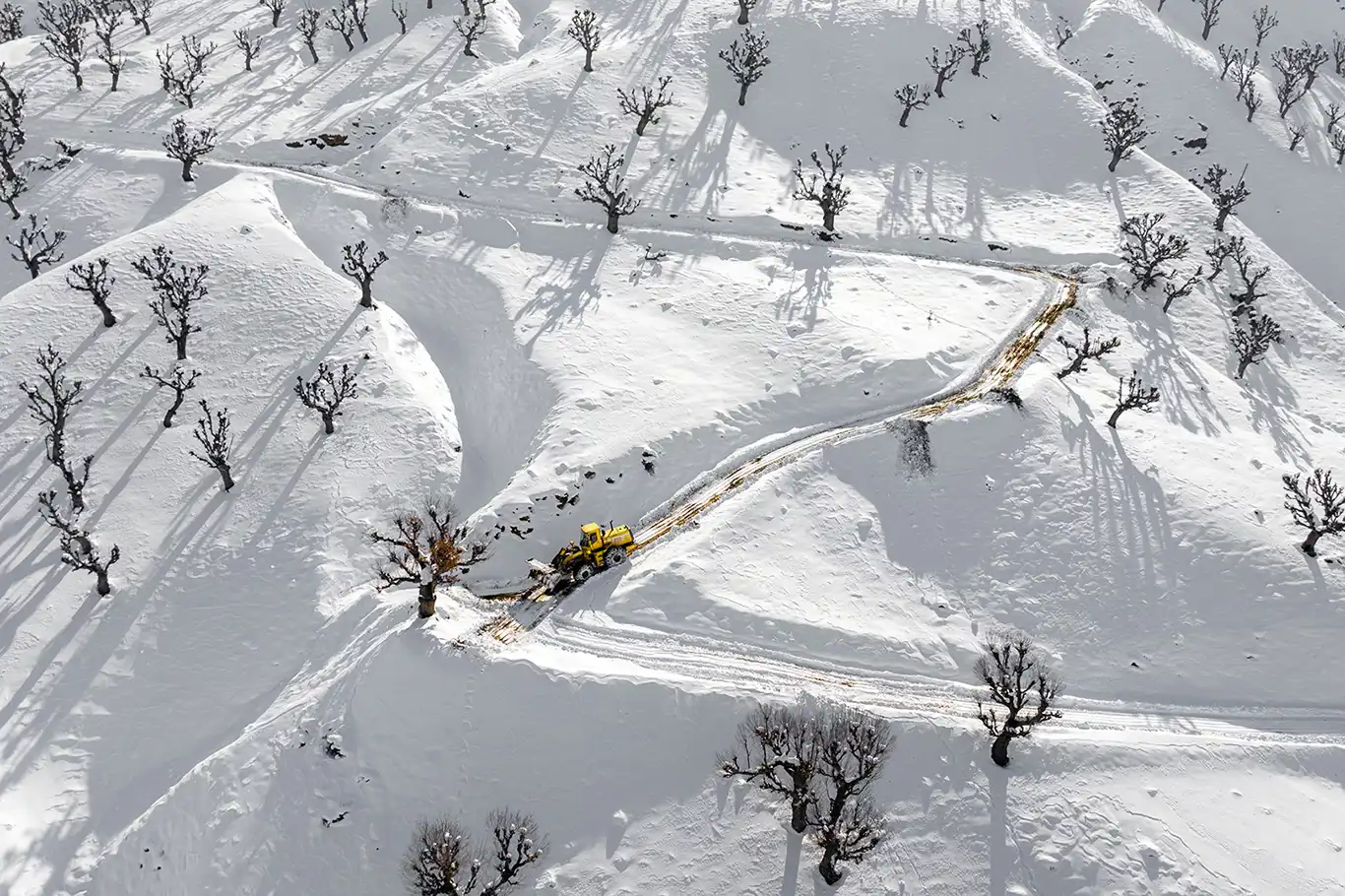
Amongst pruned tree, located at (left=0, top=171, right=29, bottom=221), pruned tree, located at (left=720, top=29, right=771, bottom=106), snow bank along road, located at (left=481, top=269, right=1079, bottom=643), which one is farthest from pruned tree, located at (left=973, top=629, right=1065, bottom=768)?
pruned tree, located at (left=0, top=171, right=29, bottom=221)

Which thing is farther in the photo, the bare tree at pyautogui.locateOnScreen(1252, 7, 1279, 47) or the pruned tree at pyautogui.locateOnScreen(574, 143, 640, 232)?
the bare tree at pyautogui.locateOnScreen(1252, 7, 1279, 47)

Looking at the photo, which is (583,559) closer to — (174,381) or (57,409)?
(174,381)

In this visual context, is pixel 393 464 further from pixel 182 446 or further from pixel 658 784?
pixel 658 784

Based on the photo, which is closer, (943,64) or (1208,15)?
(943,64)

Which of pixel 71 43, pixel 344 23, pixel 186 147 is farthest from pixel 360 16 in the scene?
pixel 186 147

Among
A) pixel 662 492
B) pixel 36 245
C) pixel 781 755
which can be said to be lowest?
pixel 781 755

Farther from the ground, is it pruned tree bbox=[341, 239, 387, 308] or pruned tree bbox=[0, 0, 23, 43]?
pruned tree bbox=[0, 0, 23, 43]

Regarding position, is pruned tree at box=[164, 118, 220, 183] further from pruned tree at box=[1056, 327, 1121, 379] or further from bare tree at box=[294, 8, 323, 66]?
pruned tree at box=[1056, 327, 1121, 379]

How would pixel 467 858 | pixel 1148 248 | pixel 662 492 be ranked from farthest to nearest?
1. pixel 1148 248
2. pixel 662 492
3. pixel 467 858
